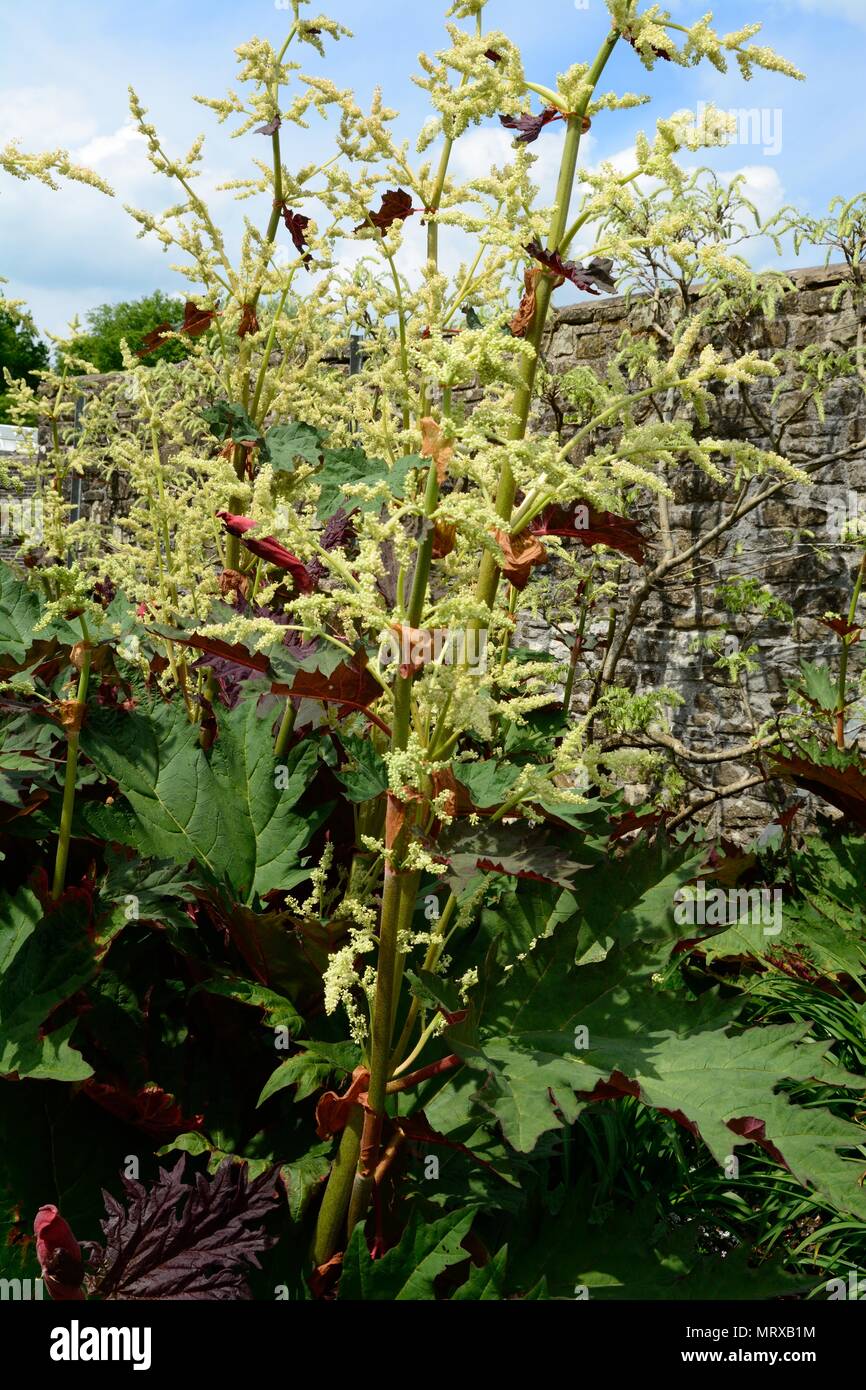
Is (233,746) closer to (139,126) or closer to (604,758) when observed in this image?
(604,758)

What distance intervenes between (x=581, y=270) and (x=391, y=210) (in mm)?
457

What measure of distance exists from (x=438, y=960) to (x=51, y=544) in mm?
1337

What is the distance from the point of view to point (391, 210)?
5.75ft

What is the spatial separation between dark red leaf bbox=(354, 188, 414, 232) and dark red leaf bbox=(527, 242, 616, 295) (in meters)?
0.39

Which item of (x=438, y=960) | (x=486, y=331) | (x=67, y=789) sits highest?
(x=486, y=331)

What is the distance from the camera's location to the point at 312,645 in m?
1.81

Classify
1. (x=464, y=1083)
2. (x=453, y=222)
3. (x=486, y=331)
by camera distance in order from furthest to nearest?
(x=453, y=222) → (x=464, y=1083) → (x=486, y=331)

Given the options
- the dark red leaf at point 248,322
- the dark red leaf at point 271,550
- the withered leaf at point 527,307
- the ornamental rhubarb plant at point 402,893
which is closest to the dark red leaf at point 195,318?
the dark red leaf at point 248,322

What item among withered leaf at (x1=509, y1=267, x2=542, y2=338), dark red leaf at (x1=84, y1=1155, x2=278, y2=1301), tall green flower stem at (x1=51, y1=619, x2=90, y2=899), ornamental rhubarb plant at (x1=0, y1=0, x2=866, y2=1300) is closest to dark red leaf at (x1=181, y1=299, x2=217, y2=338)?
ornamental rhubarb plant at (x1=0, y1=0, x2=866, y2=1300)

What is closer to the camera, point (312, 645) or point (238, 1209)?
point (238, 1209)

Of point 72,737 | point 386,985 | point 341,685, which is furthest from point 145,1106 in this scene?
point 341,685

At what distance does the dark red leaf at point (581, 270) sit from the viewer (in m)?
1.41

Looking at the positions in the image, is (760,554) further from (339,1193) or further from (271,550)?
(339,1193)
